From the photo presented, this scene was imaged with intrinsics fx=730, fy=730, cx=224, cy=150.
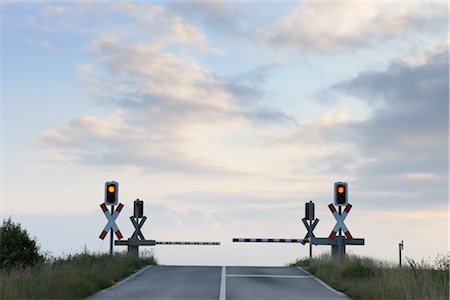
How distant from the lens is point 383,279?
68.1 feet

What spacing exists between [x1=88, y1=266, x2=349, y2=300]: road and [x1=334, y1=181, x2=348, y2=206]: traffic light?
11.5 feet

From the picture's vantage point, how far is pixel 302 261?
3356 cm

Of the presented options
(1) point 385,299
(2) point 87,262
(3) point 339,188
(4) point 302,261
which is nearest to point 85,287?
(2) point 87,262

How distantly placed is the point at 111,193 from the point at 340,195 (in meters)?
9.32

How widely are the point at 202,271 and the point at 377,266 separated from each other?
20.8 ft

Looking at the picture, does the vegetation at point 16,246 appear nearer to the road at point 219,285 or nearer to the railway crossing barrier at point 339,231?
the road at point 219,285

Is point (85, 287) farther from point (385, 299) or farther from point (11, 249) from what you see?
point (11, 249)

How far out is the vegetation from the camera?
28891 millimetres

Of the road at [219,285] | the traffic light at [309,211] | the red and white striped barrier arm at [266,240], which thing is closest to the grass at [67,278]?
the road at [219,285]

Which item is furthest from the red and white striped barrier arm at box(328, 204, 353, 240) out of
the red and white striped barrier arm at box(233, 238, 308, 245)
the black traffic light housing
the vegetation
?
the vegetation

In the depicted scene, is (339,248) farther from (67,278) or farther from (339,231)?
(67,278)

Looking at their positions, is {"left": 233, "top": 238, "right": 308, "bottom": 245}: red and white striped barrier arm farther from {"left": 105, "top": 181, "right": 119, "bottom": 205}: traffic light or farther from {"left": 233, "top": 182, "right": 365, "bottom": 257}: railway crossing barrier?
{"left": 105, "top": 181, "right": 119, "bottom": 205}: traffic light

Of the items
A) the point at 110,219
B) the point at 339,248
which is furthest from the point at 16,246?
the point at 339,248

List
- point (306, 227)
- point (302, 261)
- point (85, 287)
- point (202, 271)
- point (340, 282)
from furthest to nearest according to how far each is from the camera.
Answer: point (306, 227)
point (302, 261)
point (202, 271)
point (340, 282)
point (85, 287)
